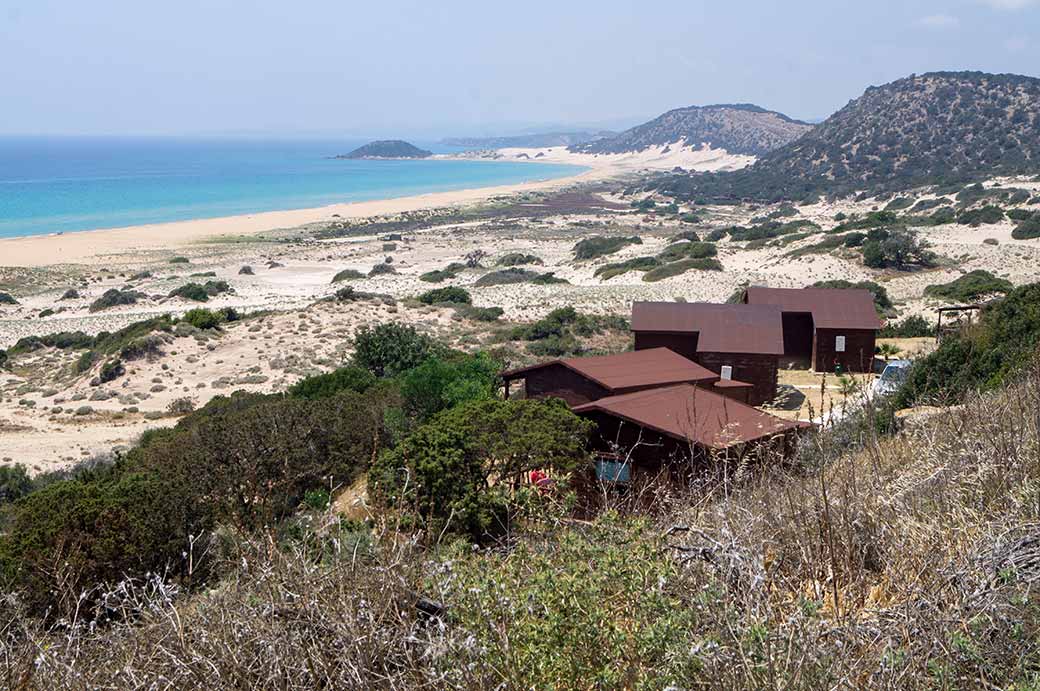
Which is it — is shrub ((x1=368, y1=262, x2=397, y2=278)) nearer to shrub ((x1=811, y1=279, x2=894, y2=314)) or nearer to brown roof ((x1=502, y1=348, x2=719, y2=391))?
shrub ((x1=811, y1=279, x2=894, y2=314))

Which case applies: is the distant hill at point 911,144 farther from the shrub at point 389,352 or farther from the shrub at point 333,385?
the shrub at point 333,385

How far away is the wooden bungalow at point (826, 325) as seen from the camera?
963 inches

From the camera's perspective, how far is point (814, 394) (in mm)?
21594

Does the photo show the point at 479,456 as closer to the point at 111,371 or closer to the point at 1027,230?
the point at 111,371

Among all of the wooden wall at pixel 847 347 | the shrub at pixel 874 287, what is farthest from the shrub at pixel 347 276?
the wooden wall at pixel 847 347

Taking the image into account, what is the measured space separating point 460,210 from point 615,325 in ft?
241

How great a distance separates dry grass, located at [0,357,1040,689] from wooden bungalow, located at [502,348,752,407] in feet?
37.0

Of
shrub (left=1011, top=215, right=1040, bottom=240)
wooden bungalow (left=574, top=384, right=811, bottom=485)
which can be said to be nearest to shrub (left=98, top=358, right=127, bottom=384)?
wooden bungalow (left=574, top=384, right=811, bottom=485)

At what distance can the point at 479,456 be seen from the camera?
11305 mm

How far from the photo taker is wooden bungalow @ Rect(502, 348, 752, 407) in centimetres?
1652

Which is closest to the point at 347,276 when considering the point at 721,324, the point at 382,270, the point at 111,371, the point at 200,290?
the point at 382,270

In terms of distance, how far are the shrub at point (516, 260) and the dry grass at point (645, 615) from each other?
58.7 meters

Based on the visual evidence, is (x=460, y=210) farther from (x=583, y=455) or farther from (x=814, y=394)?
(x=583, y=455)

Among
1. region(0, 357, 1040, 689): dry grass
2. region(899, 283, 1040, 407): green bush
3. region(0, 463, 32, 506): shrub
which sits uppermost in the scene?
region(0, 357, 1040, 689): dry grass
